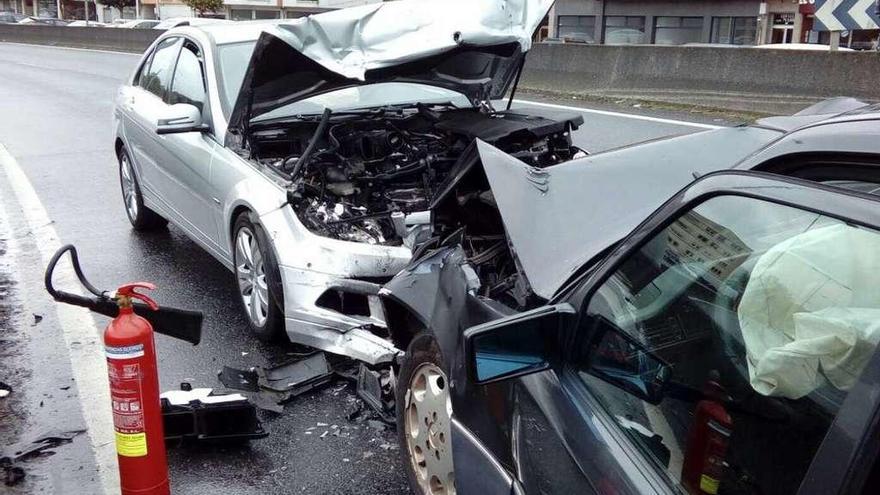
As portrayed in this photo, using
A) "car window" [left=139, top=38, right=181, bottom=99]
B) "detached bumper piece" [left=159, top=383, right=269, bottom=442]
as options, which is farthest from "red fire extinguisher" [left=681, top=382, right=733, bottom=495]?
"car window" [left=139, top=38, right=181, bottom=99]

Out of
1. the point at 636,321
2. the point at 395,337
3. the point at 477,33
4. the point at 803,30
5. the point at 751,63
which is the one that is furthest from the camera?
the point at 803,30

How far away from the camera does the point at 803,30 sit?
4366 cm

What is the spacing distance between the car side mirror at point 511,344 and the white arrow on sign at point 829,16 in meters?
11.4

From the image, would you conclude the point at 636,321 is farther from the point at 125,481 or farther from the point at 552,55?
the point at 552,55

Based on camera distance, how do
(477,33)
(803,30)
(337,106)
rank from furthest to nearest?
(803,30) → (337,106) → (477,33)

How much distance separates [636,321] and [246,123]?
3.64m

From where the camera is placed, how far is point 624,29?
44281mm

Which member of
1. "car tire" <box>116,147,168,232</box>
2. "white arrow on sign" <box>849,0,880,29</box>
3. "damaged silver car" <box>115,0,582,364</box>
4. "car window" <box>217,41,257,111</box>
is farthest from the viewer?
"white arrow on sign" <box>849,0,880,29</box>

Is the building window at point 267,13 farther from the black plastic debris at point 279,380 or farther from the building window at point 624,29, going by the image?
the black plastic debris at point 279,380

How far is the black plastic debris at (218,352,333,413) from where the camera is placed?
4.21 m

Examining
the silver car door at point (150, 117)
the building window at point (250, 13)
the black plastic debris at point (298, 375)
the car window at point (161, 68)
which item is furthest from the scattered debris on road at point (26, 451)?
the building window at point (250, 13)

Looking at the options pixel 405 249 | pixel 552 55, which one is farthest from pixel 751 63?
pixel 405 249

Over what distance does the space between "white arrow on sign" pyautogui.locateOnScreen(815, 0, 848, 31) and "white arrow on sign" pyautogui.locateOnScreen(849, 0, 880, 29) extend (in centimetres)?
22

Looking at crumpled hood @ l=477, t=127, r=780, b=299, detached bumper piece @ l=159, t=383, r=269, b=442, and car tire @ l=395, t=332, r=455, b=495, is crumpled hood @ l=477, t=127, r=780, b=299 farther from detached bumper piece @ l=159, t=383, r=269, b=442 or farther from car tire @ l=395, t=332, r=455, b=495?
detached bumper piece @ l=159, t=383, r=269, b=442
